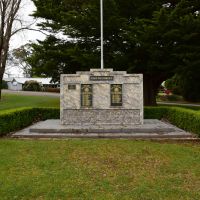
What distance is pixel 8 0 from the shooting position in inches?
1308

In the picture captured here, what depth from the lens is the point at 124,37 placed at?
73.5 ft

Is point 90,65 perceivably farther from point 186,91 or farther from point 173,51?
point 186,91

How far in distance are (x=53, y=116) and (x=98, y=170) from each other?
11833mm

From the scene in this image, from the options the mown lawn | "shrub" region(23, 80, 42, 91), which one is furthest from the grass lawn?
"shrub" region(23, 80, 42, 91)

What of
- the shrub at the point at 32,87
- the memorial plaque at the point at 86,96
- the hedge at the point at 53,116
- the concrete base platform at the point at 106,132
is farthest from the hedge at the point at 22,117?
the shrub at the point at 32,87

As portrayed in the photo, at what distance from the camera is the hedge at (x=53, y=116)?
46.3 ft

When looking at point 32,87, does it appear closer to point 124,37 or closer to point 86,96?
point 124,37

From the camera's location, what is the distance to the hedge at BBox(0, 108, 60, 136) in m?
14.1

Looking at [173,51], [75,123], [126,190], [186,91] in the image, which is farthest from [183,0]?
[186,91]

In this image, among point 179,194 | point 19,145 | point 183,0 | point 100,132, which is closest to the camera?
point 179,194

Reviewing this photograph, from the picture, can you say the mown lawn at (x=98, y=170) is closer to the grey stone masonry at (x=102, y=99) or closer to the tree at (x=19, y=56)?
the grey stone masonry at (x=102, y=99)

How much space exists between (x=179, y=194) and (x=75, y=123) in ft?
33.4

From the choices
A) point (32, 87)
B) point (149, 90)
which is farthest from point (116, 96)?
point (32, 87)

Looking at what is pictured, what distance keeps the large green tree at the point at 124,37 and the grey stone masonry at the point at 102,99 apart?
14.8ft
